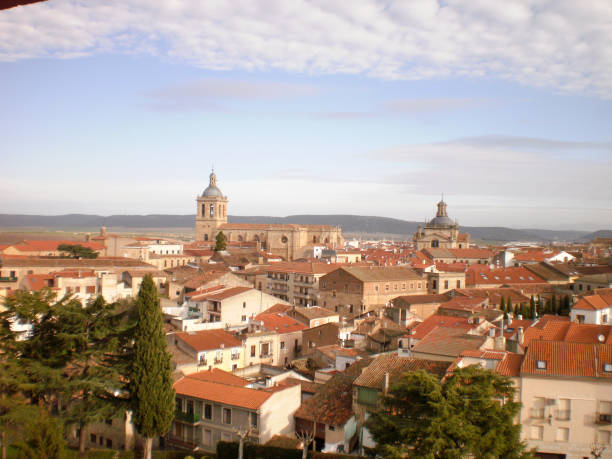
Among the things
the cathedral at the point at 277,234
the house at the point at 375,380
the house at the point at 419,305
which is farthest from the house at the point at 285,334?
the cathedral at the point at 277,234

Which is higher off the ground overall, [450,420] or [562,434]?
[450,420]

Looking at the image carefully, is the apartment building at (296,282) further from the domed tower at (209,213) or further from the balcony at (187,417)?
the domed tower at (209,213)

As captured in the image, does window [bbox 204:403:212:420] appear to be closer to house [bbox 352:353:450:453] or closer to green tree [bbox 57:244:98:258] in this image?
house [bbox 352:353:450:453]

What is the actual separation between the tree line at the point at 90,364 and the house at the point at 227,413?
1.92 m

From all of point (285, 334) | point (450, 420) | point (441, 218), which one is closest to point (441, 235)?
point (441, 218)

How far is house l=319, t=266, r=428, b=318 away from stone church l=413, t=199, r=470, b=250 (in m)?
54.8

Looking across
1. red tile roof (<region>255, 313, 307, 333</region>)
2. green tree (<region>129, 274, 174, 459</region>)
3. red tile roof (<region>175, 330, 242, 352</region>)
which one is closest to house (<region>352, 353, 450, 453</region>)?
green tree (<region>129, 274, 174, 459</region>)

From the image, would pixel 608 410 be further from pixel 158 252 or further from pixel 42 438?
pixel 158 252

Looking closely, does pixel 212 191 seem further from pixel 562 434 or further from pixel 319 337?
pixel 562 434

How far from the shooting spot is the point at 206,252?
83.5 meters

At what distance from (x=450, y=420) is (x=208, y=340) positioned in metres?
16.7

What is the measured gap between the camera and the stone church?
10900 cm

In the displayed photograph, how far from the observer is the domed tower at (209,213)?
115125mm

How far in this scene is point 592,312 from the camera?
35.4 m
